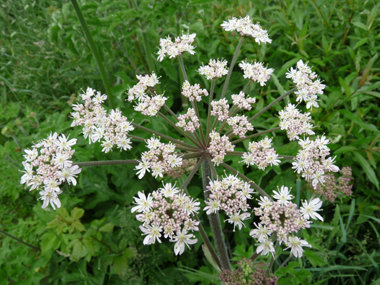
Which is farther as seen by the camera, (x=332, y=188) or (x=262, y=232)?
(x=332, y=188)

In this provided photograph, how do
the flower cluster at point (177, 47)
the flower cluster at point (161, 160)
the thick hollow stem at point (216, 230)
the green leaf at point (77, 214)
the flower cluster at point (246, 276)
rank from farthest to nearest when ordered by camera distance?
the green leaf at point (77, 214), the flower cluster at point (177, 47), the thick hollow stem at point (216, 230), the flower cluster at point (161, 160), the flower cluster at point (246, 276)

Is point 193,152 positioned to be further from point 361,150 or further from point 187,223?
point 361,150

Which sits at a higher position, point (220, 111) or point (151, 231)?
point (220, 111)

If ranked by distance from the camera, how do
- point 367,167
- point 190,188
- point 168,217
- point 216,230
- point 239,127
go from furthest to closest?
point 190,188
point 367,167
point 216,230
point 239,127
point 168,217

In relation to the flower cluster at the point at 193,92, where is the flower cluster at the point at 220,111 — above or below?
below

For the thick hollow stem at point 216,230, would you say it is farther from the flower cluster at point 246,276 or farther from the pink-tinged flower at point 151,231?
the pink-tinged flower at point 151,231

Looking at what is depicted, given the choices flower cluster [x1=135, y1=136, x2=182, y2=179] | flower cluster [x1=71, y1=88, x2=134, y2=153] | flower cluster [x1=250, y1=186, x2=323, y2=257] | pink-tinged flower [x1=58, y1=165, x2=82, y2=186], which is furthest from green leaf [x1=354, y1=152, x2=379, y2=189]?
pink-tinged flower [x1=58, y1=165, x2=82, y2=186]

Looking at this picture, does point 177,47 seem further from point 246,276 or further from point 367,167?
point 367,167

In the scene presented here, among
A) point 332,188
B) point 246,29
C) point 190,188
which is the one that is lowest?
point 332,188

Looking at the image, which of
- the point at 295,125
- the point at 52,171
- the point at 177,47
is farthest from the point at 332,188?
the point at 52,171

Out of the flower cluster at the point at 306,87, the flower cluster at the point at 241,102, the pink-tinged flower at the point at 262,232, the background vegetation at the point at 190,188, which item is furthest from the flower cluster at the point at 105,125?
the flower cluster at the point at 306,87

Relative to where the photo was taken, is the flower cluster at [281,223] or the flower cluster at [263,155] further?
the flower cluster at [263,155]
